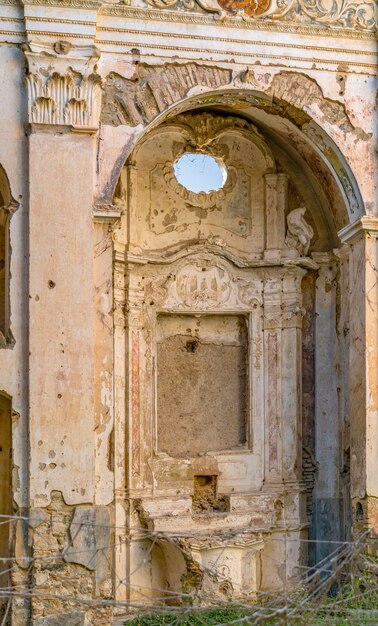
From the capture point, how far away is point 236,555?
33.5ft

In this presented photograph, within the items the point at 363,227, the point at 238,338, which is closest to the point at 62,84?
the point at 363,227

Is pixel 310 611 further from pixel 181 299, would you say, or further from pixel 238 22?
pixel 238 22

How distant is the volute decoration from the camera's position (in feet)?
35.8

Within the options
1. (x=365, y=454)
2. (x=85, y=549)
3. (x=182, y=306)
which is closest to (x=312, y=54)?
(x=182, y=306)

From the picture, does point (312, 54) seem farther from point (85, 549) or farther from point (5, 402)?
point (85, 549)

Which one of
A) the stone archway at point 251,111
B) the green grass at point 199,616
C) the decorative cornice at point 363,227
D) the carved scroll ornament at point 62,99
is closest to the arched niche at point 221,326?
the stone archway at point 251,111

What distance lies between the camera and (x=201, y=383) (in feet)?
35.5

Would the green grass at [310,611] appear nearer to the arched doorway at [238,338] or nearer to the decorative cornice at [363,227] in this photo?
the arched doorway at [238,338]

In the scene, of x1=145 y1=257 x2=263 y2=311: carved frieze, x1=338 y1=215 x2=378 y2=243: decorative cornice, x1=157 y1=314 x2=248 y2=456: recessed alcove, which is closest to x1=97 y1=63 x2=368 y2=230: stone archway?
x1=338 y1=215 x2=378 y2=243: decorative cornice

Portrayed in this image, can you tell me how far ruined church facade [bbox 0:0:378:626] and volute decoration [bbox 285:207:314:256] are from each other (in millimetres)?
26

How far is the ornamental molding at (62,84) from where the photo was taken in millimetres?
8641

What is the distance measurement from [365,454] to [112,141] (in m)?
3.92

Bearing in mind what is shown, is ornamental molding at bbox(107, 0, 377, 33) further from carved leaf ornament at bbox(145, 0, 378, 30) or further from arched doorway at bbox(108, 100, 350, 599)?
arched doorway at bbox(108, 100, 350, 599)

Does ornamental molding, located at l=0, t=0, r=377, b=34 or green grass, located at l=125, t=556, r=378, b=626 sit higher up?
ornamental molding, located at l=0, t=0, r=377, b=34
